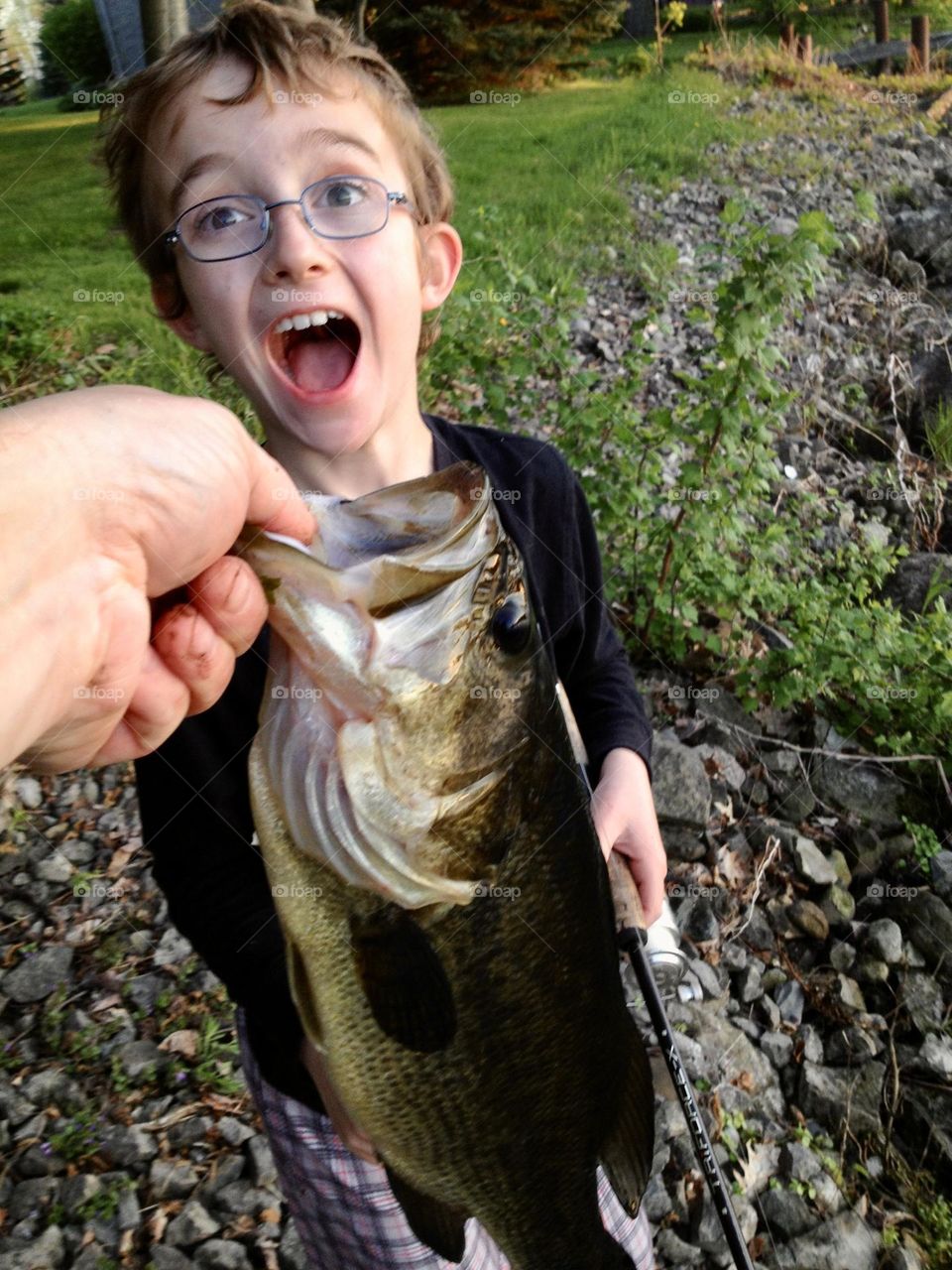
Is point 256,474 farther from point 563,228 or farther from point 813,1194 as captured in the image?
point 563,228

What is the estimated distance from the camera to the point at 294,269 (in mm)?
1605

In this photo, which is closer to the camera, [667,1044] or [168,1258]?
[667,1044]

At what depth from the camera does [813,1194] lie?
2.66 m

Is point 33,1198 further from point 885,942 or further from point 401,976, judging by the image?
point 885,942

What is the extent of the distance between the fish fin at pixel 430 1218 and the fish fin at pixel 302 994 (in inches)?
11.9

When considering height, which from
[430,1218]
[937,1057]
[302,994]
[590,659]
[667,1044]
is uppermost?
[302,994]

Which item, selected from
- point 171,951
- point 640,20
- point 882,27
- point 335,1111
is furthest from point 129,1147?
point 882,27

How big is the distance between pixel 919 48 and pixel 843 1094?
1146 centimetres

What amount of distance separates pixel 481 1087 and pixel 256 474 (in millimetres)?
907

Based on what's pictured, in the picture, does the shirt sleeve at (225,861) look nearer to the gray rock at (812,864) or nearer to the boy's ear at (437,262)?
the boy's ear at (437,262)

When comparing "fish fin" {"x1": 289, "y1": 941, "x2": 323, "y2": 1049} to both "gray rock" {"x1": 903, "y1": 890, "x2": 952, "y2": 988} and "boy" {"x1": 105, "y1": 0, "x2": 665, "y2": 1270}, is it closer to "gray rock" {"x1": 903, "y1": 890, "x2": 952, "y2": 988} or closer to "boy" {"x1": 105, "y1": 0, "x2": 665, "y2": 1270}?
"boy" {"x1": 105, "y1": 0, "x2": 665, "y2": 1270}

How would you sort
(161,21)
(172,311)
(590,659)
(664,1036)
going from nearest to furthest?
1. (664,1036)
2. (172,311)
3. (590,659)
4. (161,21)

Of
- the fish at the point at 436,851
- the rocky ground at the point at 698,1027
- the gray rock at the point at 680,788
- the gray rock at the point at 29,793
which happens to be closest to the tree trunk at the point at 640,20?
the rocky ground at the point at 698,1027

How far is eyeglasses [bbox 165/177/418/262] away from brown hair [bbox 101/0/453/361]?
12 centimetres
